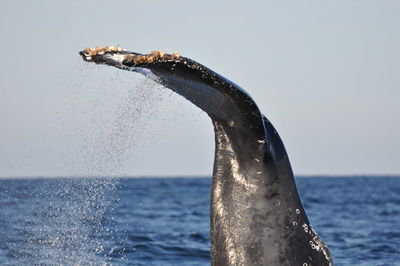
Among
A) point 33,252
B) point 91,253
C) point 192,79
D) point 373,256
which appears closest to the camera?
point 192,79

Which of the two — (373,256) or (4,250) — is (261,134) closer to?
(4,250)

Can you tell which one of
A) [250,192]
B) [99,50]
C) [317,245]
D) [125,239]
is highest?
[99,50]

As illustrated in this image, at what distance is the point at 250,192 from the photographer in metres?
5.02

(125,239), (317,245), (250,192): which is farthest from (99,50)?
(125,239)

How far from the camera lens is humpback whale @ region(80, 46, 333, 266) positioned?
15.9 feet

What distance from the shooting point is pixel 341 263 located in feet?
36.8

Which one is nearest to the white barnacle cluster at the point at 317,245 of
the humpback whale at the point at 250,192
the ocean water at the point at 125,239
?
the humpback whale at the point at 250,192

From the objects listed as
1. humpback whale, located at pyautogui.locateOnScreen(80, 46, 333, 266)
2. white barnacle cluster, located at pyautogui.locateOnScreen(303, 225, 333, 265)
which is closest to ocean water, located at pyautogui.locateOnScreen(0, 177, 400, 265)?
humpback whale, located at pyautogui.locateOnScreen(80, 46, 333, 266)

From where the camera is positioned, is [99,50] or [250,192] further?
[250,192]

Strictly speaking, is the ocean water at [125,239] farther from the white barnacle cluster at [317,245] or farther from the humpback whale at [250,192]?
the white barnacle cluster at [317,245]

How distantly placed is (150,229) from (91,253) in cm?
751

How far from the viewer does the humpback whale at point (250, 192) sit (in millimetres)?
4845

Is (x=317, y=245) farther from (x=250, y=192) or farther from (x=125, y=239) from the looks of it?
(x=125, y=239)

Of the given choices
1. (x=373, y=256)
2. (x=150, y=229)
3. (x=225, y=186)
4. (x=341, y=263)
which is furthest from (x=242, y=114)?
(x=150, y=229)
